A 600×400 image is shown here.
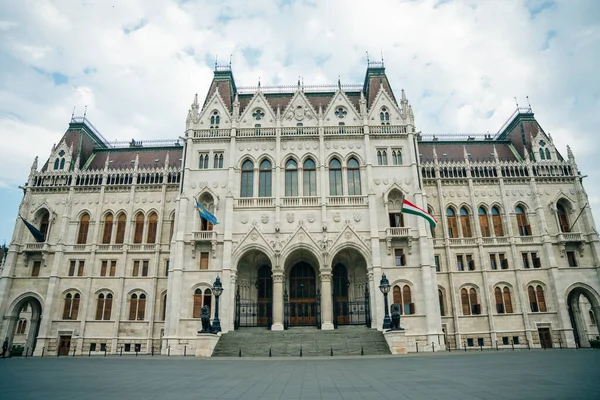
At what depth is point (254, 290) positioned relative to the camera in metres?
34.5

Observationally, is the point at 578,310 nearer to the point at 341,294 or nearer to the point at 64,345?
the point at 341,294

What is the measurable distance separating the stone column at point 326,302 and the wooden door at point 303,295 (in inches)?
90.8

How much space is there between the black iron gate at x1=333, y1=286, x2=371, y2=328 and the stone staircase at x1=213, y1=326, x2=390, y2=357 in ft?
10.6

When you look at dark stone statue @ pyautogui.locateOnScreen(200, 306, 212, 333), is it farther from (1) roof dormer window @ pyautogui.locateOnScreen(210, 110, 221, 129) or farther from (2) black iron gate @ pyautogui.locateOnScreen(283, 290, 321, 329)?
(1) roof dormer window @ pyautogui.locateOnScreen(210, 110, 221, 129)

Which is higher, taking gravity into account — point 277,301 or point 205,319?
point 277,301

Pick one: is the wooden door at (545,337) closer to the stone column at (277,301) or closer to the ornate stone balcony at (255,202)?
the stone column at (277,301)

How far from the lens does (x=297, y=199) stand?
1339 inches

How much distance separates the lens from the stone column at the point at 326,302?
30438mm

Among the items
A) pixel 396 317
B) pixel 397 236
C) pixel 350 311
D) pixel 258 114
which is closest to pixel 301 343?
pixel 396 317

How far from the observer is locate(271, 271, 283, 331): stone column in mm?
30156

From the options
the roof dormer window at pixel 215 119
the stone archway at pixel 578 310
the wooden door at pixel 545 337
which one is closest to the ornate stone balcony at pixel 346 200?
the roof dormer window at pixel 215 119

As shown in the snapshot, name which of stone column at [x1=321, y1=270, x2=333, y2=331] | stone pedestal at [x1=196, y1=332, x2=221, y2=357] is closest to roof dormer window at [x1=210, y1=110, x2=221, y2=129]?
stone column at [x1=321, y1=270, x2=333, y2=331]

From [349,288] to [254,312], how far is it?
28.8 feet

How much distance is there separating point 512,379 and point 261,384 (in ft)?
24.1
